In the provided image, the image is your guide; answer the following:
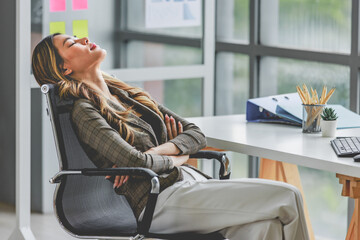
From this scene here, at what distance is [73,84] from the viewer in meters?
2.76

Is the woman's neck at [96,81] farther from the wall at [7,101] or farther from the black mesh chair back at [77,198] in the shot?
the wall at [7,101]

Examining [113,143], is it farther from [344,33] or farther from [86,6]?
[344,33]

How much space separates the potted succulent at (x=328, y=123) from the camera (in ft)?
9.70

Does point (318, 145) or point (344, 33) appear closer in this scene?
point (318, 145)

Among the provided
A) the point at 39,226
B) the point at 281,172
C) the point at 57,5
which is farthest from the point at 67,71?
the point at 39,226

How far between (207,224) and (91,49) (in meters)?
0.95

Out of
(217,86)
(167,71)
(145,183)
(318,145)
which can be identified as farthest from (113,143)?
(217,86)

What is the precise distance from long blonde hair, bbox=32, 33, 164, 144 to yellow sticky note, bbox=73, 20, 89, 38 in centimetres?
61

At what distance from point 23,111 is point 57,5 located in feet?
1.81

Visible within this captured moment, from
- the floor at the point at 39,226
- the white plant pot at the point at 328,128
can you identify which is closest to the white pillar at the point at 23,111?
the floor at the point at 39,226

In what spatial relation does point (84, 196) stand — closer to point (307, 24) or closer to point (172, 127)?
point (172, 127)

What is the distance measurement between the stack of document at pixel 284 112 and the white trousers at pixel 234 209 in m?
0.84

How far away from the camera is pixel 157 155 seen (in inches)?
104

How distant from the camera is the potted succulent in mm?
2957
